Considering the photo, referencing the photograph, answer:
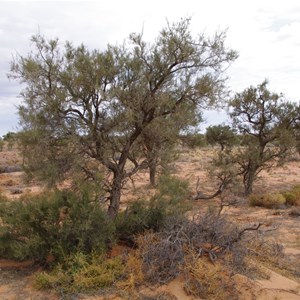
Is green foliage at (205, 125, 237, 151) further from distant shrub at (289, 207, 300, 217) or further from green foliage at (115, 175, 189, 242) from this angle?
green foliage at (115, 175, 189, 242)

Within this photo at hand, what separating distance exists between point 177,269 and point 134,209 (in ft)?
7.10

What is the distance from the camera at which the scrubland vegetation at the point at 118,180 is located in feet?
20.4

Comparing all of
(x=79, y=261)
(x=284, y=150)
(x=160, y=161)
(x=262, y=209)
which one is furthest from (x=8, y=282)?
(x=284, y=150)

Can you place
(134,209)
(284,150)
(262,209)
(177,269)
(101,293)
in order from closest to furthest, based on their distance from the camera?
(101,293) < (177,269) < (134,209) < (262,209) < (284,150)

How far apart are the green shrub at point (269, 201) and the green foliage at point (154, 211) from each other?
7538 millimetres

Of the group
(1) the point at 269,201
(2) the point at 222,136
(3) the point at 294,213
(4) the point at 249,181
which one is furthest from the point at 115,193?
(2) the point at 222,136

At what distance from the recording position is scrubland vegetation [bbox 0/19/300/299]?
6223mm

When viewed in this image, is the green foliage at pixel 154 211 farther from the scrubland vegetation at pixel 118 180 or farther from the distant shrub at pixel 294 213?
the distant shrub at pixel 294 213

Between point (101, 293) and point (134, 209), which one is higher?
point (134, 209)

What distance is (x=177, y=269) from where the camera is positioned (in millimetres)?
6207

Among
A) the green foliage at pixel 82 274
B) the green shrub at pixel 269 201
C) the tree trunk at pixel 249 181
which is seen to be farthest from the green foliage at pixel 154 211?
the tree trunk at pixel 249 181

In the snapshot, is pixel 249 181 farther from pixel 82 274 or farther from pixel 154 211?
pixel 82 274

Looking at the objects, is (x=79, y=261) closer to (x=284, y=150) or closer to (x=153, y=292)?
(x=153, y=292)

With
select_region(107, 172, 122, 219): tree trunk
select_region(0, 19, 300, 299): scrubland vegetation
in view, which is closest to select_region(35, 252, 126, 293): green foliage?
select_region(0, 19, 300, 299): scrubland vegetation
